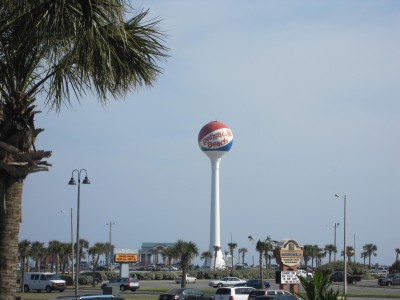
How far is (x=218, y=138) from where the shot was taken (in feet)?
335

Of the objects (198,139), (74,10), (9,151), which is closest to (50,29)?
(74,10)

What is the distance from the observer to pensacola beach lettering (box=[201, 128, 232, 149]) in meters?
102

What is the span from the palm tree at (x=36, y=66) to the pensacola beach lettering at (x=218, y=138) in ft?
295

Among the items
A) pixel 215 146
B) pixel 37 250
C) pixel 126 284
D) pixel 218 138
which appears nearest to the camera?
pixel 126 284

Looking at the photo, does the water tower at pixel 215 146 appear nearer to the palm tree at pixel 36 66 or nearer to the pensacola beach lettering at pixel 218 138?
the pensacola beach lettering at pixel 218 138

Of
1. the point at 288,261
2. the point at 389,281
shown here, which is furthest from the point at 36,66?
the point at 389,281

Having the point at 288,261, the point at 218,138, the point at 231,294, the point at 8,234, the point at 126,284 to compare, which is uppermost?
the point at 218,138

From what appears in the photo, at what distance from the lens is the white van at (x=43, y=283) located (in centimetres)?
6184

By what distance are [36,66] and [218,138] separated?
297 feet

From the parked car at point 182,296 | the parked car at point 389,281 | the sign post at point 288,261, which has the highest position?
the sign post at point 288,261

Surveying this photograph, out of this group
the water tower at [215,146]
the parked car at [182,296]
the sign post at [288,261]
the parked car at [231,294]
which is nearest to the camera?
the parked car at [231,294]

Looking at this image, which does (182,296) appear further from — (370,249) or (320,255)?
(370,249)

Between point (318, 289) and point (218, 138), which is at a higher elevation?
point (218, 138)

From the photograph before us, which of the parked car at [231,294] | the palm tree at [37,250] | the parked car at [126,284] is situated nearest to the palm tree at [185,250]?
the parked car at [126,284]
